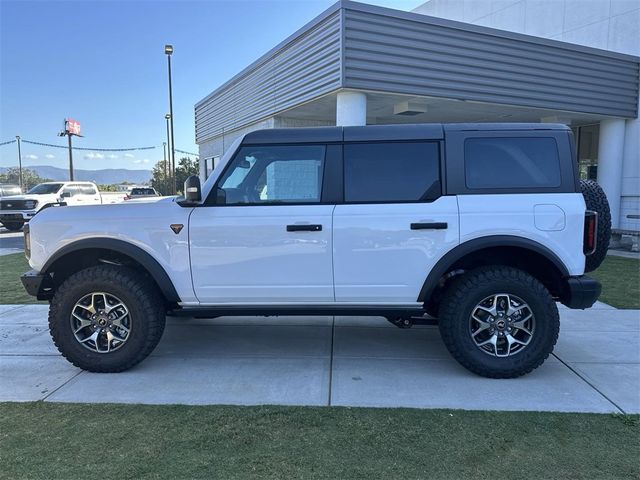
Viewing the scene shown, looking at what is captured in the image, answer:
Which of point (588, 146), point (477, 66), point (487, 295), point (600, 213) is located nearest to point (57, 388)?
point (487, 295)

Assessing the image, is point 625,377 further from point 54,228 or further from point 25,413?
point 54,228

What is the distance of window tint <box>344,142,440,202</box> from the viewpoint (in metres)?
3.83

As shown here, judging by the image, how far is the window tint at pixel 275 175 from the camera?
390cm

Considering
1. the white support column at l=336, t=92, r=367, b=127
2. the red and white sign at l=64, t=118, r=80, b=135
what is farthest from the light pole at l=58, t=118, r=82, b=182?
the white support column at l=336, t=92, r=367, b=127

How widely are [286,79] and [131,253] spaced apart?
8.56m

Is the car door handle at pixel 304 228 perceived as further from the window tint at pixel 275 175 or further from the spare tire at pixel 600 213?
the spare tire at pixel 600 213

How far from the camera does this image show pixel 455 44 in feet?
32.7

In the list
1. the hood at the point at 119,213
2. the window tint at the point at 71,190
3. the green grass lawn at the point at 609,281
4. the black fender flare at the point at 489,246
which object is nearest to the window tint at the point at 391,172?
the black fender flare at the point at 489,246

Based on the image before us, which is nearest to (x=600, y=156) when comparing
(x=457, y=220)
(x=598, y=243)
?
(x=598, y=243)

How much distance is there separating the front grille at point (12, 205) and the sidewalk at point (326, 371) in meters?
15.0

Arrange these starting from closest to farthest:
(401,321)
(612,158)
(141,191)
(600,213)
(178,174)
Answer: (600,213), (401,321), (612,158), (141,191), (178,174)

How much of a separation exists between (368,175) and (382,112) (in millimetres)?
9071

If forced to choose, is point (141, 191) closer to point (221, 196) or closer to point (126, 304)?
point (126, 304)

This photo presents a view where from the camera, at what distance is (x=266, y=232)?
12.4 ft
